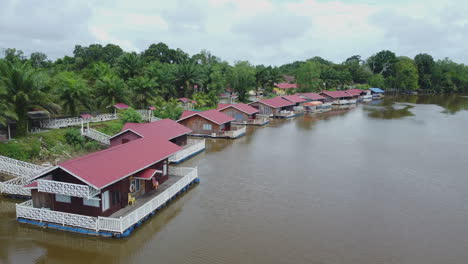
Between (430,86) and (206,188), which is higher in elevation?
(430,86)

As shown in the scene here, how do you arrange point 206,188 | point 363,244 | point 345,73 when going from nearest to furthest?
1. point 363,244
2. point 206,188
3. point 345,73

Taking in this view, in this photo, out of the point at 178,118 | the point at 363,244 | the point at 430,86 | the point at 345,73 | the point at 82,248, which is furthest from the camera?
the point at 430,86

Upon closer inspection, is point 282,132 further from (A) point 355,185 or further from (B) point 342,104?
(B) point 342,104

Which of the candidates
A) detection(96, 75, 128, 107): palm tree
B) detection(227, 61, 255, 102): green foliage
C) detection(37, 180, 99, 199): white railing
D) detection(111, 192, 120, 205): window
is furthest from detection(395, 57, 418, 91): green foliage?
detection(37, 180, 99, 199): white railing

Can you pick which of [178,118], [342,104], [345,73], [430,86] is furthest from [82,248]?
[430,86]

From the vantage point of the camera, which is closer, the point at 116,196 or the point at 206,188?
the point at 116,196

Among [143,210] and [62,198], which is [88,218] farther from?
[143,210]
